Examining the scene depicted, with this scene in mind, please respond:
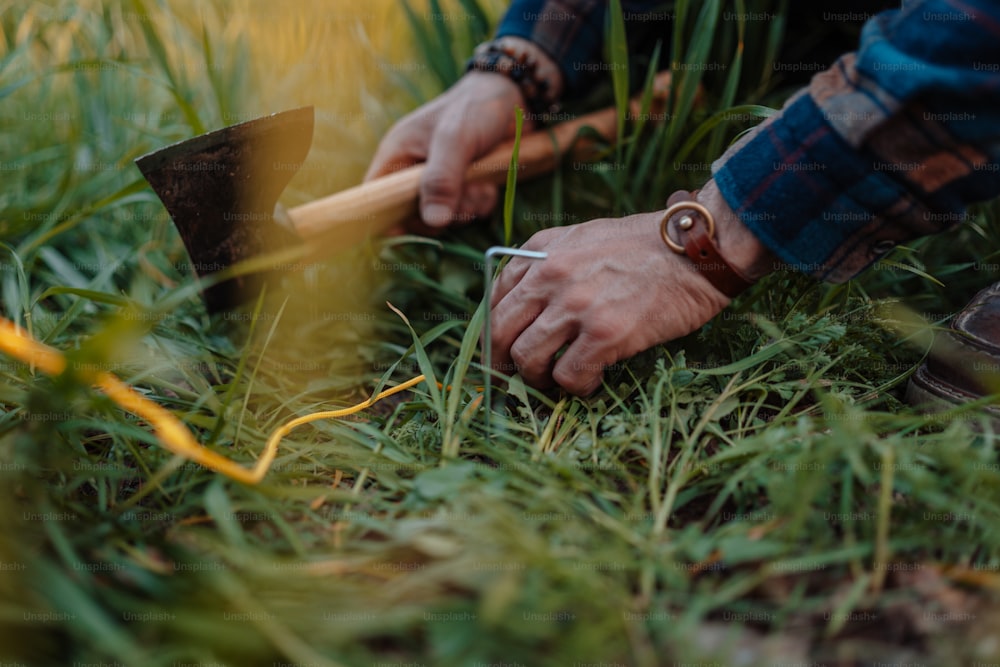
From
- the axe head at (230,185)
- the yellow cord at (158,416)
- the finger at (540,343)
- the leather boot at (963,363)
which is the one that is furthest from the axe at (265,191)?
the leather boot at (963,363)

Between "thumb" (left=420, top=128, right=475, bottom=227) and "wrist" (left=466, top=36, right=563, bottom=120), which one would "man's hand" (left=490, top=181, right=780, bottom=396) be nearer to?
"thumb" (left=420, top=128, right=475, bottom=227)

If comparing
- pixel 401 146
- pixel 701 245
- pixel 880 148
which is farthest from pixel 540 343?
pixel 401 146

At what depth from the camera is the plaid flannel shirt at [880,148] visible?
99 centimetres

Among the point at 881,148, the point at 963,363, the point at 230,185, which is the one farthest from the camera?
the point at 230,185

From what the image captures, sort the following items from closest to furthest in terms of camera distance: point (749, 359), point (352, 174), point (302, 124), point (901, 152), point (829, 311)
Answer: point (901, 152)
point (749, 359)
point (829, 311)
point (302, 124)
point (352, 174)

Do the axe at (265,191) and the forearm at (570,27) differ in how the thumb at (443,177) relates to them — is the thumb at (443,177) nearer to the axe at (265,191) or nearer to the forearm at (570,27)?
the axe at (265,191)

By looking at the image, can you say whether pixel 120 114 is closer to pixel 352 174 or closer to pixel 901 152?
pixel 352 174

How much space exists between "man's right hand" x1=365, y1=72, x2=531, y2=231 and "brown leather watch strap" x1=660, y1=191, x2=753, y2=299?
72 cm

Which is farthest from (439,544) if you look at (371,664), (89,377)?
(89,377)

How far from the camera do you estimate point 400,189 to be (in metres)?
1.79

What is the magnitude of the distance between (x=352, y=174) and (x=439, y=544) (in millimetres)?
1621

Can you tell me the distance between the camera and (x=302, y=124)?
1498 mm

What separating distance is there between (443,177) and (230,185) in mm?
529

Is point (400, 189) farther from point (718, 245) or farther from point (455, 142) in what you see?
point (718, 245)
